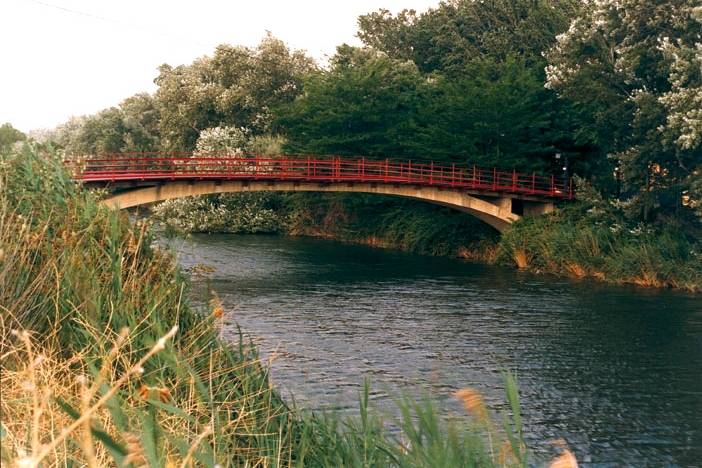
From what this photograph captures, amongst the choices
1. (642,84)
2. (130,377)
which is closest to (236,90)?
(642,84)

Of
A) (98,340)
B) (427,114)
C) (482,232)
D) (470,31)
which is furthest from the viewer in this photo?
(470,31)

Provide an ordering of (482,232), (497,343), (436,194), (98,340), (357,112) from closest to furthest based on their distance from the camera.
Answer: (98,340)
(497,343)
(436,194)
(482,232)
(357,112)

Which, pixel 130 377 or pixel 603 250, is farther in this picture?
pixel 603 250

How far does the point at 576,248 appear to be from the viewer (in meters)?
33.9

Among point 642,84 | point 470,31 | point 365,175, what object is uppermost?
point 470,31

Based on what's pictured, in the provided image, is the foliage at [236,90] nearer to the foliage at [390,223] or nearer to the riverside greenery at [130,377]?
the foliage at [390,223]

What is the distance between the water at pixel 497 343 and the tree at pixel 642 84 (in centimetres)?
447

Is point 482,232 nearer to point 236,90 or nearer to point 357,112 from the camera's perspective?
point 357,112

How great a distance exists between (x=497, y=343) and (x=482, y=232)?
21781mm

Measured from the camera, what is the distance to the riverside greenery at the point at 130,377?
450 cm

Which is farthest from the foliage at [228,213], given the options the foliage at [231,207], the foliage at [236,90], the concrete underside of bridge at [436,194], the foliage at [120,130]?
the foliage at [120,130]

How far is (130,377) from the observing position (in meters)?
6.66

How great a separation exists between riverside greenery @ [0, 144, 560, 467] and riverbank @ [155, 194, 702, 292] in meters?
10.1

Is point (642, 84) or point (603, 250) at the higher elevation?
point (642, 84)
